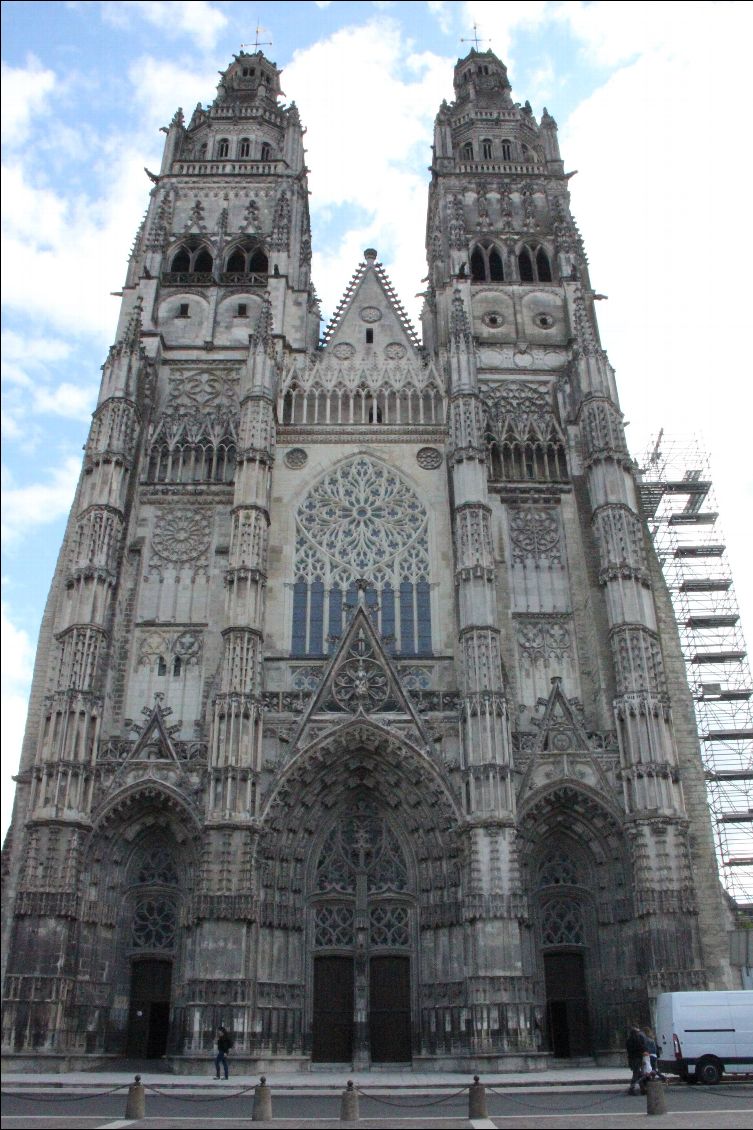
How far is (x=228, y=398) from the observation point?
30656 mm

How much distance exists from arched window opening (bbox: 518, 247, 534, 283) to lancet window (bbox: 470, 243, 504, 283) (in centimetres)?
71

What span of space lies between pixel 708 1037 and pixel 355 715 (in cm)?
1067

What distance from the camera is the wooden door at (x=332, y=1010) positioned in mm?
21906

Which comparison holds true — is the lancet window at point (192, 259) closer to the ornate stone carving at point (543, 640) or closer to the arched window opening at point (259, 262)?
the arched window opening at point (259, 262)

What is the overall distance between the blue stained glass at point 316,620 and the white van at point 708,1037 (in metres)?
12.8

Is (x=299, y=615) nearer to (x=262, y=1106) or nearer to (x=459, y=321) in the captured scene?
(x=459, y=321)

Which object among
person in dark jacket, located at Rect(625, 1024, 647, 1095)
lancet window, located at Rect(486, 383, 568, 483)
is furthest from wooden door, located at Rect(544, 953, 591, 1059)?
lancet window, located at Rect(486, 383, 568, 483)

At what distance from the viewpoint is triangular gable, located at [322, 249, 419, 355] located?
32125mm

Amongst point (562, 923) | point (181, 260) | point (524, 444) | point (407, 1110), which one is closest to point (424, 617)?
point (524, 444)

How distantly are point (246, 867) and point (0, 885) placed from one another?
6.03 m

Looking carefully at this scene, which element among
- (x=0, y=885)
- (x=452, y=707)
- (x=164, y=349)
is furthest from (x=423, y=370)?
(x=0, y=885)

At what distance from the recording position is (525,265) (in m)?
35.0

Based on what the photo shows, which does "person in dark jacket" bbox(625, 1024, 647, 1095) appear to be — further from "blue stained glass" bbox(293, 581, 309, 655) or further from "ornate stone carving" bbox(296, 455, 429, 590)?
"ornate stone carving" bbox(296, 455, 429, 590)

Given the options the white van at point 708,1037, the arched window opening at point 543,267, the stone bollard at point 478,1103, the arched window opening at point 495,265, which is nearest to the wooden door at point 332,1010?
the white van at point 708,1037
